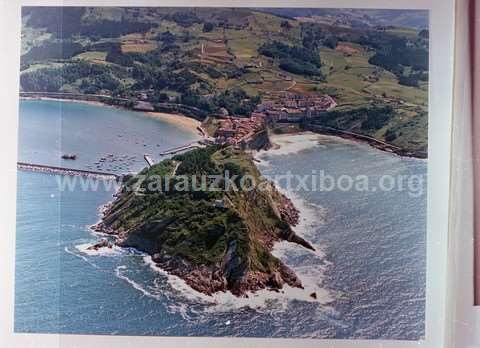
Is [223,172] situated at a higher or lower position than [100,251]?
higher

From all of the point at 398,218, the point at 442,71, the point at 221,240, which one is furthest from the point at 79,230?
the point at 442,71

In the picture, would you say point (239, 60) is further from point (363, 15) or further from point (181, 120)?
point (363, 15)

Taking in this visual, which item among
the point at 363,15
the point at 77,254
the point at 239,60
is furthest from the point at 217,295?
the point at 363,15

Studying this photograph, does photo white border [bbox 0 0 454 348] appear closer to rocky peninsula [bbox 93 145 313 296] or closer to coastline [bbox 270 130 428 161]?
coastline [bbox 270 130 428 161]

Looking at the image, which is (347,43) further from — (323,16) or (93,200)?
(93,200)

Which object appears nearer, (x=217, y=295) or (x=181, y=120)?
(x=217, y=295)

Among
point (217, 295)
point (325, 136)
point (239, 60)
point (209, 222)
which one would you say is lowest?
point (217, 295)

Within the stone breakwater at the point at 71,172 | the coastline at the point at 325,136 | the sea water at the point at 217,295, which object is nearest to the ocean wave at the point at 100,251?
the sea water at the point at 217,295
